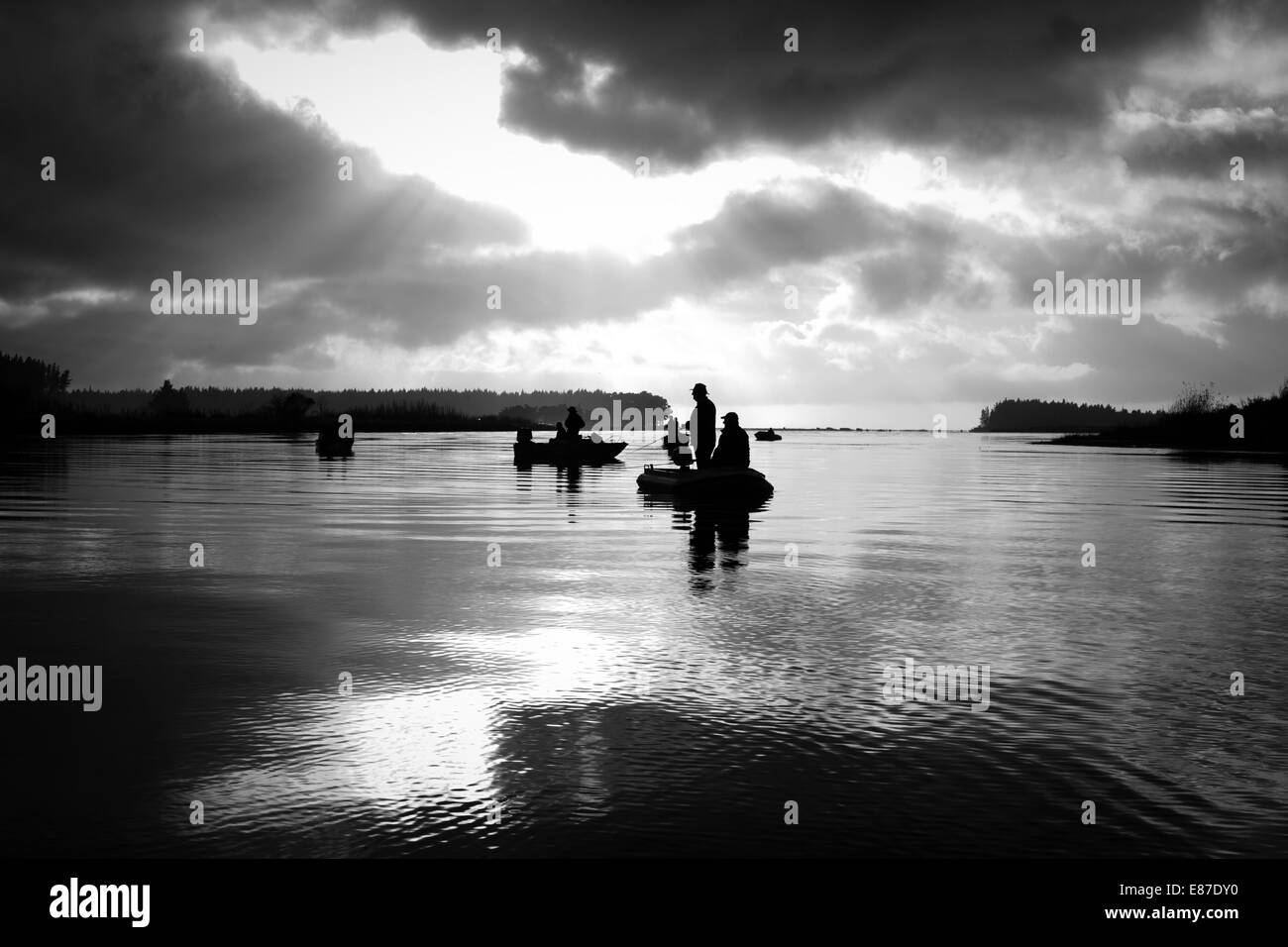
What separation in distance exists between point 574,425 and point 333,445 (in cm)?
1782

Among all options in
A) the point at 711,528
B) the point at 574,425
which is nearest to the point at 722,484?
the point at 711,528

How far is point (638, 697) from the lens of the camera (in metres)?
8.72

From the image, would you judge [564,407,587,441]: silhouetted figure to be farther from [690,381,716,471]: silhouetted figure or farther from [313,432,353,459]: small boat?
[690,381,716,471]: silhouetted figure

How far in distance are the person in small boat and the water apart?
958 centimetres

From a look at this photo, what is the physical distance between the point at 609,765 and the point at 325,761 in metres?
1.86

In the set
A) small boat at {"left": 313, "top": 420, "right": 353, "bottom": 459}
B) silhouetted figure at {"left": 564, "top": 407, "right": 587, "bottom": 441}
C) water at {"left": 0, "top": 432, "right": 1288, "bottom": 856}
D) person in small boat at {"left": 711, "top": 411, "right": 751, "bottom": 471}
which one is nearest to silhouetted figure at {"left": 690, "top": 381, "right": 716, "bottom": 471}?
person in small boat at {"left": 711, "top": 411, "right": 751, "bottom": 471}

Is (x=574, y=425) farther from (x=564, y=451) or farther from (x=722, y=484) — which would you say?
(x=722, y=484)

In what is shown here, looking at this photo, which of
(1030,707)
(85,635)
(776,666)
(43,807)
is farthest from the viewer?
(85,635)

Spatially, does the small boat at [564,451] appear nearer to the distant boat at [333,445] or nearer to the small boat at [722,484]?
the distant boat at [333,445]

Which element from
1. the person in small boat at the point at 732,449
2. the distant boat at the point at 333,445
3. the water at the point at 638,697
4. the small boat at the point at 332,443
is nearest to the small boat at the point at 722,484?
the person in small boat at the point at 732,449

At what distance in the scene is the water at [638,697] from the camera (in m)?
5.86
